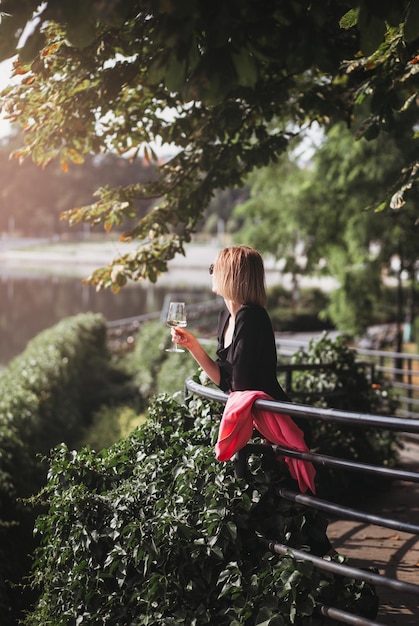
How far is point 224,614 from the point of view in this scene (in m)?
3.17

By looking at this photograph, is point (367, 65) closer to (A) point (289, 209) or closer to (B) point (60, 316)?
(A) point (289, 209)

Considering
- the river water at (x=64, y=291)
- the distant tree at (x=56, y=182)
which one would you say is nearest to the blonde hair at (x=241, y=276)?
the river water at (x=64, y=291)

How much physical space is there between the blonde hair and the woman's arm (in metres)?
0.32

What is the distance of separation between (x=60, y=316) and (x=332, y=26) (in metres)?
74.8

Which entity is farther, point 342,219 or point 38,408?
point 342,219

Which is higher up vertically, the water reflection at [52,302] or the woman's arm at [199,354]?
the woman's arm at [199,354]

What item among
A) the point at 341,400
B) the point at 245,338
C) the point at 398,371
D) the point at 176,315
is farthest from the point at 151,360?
the point at 245,338

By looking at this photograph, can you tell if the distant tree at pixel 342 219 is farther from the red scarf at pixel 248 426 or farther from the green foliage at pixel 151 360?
the red scarf at pixel 248 426

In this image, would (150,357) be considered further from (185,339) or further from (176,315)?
(185,339)

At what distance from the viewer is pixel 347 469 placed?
2.83m

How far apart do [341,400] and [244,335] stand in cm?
397

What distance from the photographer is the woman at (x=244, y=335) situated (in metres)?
3.45

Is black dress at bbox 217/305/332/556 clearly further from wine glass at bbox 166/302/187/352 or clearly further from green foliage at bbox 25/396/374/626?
wine glass at bbox 166/302/187/352

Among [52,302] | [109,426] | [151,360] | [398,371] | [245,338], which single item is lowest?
[52,302]
